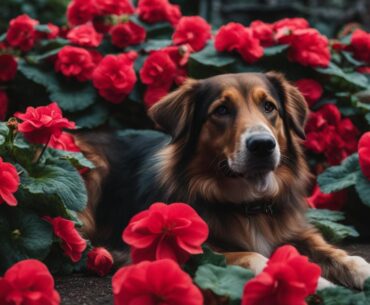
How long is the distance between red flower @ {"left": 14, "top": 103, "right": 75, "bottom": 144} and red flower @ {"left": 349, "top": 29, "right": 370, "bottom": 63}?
293 cm

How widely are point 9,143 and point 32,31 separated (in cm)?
213

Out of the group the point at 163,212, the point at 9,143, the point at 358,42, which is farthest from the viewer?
the point at 358,42

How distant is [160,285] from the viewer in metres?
2.25

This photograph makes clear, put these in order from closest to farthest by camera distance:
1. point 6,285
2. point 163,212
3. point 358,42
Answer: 1. point 6,285
2. point 163,212
3. point 358,42

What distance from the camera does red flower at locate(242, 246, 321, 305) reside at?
222 centimetres

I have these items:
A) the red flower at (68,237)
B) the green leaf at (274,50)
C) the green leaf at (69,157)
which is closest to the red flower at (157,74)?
the green leaf at (274,50)

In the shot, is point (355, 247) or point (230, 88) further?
point (355, 247)

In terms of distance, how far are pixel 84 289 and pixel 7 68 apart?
2292mm

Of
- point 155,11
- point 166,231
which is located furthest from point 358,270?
point 155,11

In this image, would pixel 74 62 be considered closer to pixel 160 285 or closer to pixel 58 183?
pixel 58 183

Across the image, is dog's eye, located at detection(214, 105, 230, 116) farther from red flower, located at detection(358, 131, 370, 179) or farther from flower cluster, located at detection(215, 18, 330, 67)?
flower cluster, located at detection(215, 18, 330, 67)

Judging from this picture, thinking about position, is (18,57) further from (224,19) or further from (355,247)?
(224,19)

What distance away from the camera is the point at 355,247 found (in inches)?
164

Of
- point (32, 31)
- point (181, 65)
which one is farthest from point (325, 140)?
point (32, 31)
